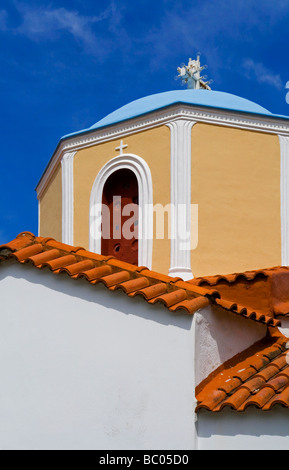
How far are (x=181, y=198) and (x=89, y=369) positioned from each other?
11.4 feet

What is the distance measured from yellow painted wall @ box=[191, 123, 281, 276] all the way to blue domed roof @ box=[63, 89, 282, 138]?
17.9 inches

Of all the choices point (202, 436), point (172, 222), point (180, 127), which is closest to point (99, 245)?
point (172, 222)

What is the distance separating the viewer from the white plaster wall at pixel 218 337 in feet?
20.2

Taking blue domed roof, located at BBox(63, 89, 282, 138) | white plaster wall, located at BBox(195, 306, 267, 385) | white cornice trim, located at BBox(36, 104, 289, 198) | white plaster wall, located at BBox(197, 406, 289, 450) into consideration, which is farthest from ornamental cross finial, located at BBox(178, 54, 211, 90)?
white plaster wall, located at BBox(197, 406, 289, 450)

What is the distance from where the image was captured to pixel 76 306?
6.41 m

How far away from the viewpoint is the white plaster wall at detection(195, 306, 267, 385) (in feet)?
20.2

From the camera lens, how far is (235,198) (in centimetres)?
927

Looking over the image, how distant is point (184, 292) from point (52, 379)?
1.38m

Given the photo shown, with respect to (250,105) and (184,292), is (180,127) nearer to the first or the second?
(250,105)

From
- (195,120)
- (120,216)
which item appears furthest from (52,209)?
(195,120)

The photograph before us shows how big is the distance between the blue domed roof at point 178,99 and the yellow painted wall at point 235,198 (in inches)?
17.9

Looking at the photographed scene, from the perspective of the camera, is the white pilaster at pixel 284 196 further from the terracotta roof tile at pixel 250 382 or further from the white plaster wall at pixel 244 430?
the white plaster wall at pixel 244 430

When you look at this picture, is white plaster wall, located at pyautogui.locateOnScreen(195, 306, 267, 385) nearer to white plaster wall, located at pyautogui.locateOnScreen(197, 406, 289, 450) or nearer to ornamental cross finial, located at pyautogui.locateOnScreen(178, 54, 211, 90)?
white plaster wall, located at pyautogui.locateOnScreen(197, 406, 289, 450)

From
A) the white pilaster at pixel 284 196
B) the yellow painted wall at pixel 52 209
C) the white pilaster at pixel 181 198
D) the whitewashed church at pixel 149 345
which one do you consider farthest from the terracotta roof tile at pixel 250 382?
the yellow painted wall at pixel 52 209
